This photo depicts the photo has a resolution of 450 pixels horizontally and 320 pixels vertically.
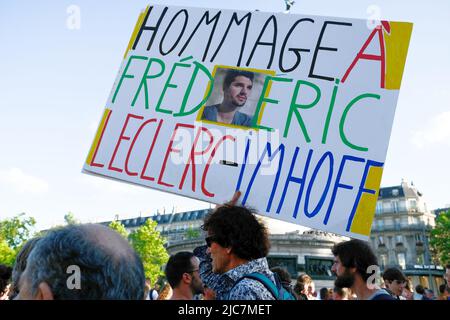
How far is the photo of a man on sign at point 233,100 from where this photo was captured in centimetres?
384

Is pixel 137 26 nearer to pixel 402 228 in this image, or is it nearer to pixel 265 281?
pixel 265 281

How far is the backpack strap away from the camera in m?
2.33

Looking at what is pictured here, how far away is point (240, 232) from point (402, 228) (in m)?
69.4

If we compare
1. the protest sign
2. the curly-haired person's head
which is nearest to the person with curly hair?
the protest sign

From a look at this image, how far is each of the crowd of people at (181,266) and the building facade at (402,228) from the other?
204 ft

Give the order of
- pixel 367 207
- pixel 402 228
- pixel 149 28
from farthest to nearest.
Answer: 1. pixel 402 228
2. pixel 149 28
3. pixel 367 207

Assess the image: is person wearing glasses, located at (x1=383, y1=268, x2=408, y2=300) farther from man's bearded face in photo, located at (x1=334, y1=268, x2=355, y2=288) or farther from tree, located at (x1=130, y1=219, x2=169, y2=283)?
tree, located at (x1=130, y1=219, x2=169, y2=283)

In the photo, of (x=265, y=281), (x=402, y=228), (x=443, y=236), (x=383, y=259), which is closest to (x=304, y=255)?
(x=265, y=281)

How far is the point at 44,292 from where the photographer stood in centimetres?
146

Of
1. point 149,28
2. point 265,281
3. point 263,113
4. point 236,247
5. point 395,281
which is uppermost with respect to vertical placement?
point 149,28

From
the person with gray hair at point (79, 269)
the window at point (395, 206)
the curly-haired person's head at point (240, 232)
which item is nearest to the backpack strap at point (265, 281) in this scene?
the curly-haired person's head at point (240, 232)
